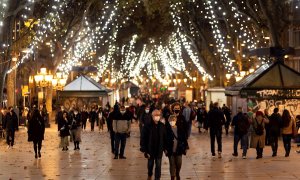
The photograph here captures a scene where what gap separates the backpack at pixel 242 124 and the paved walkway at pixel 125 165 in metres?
0.85

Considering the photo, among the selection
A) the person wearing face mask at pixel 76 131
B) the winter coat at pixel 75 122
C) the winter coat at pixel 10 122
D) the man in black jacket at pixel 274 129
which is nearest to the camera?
the man in black jacket at pixel 274 129

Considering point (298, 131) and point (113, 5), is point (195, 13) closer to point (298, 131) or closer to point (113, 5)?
point (113, 5)

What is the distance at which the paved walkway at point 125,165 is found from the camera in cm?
1841

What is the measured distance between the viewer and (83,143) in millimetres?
31266

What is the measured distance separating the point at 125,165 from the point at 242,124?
4331 millimetres

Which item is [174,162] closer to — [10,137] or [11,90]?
[10,137]

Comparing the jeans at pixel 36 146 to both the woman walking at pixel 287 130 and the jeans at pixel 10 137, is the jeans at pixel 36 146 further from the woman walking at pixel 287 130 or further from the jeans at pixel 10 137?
the woman walking at pixel 287 130

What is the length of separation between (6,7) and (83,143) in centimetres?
723

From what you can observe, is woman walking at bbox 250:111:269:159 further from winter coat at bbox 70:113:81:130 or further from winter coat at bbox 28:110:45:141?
winter coat at bbox 70:113:81:130

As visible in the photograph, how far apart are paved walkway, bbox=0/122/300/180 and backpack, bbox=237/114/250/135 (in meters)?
0.85

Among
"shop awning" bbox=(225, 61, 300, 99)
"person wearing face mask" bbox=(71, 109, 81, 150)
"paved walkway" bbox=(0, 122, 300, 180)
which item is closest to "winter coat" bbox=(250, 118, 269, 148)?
"paved walkway" bbox=(0, 122, 300, 180)

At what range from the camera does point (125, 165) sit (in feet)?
69.5

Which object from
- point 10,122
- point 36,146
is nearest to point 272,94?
point 10,122

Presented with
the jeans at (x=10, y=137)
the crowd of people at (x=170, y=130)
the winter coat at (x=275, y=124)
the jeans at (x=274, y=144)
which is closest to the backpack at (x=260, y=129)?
the crowd of people at (x=170, y=130)
